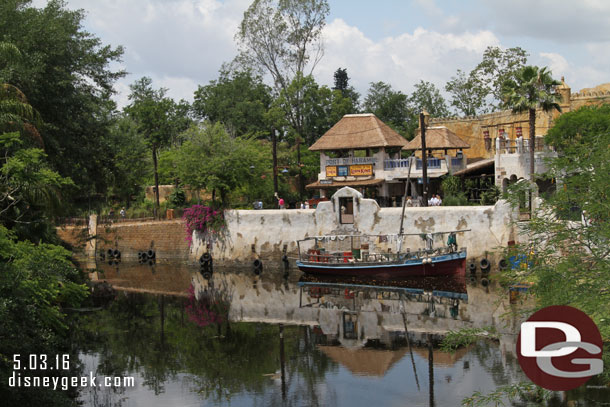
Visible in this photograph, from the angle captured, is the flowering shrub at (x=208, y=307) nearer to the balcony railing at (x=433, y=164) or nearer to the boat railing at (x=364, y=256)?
the boat railing at (x=364, y=256)

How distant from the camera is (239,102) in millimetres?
56531

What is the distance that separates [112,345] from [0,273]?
27.4 ft

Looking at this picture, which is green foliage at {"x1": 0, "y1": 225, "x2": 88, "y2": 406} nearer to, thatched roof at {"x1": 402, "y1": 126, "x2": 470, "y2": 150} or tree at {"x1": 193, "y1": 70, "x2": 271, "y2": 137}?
thatched roof at {"x1": 402, "y1": 126, "x2": 470, "y2": 150}

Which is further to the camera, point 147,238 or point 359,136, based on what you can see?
point 147,238

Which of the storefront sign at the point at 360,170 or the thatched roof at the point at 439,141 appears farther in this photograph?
the storefront sign at the point at 360,170

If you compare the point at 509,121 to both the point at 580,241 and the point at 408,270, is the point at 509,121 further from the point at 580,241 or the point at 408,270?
the point at 580,241

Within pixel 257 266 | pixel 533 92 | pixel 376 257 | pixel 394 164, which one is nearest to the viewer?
pixel 533 92

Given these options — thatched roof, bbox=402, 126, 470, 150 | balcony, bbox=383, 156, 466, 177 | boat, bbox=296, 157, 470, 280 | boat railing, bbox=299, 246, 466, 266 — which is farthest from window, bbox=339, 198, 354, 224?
thatched roof, bbox=402, 126, 470, 150

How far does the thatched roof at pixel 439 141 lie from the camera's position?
134 feet

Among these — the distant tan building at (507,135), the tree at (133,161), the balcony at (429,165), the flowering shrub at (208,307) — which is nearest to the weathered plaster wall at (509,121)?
the distant tan building at (507,135)

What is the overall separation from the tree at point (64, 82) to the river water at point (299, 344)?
246 inches

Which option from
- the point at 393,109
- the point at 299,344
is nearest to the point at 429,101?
the point at 393,109

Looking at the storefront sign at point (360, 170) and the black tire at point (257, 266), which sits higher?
the storefront sign at point (360, 170)

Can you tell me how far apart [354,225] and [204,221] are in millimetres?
9136
